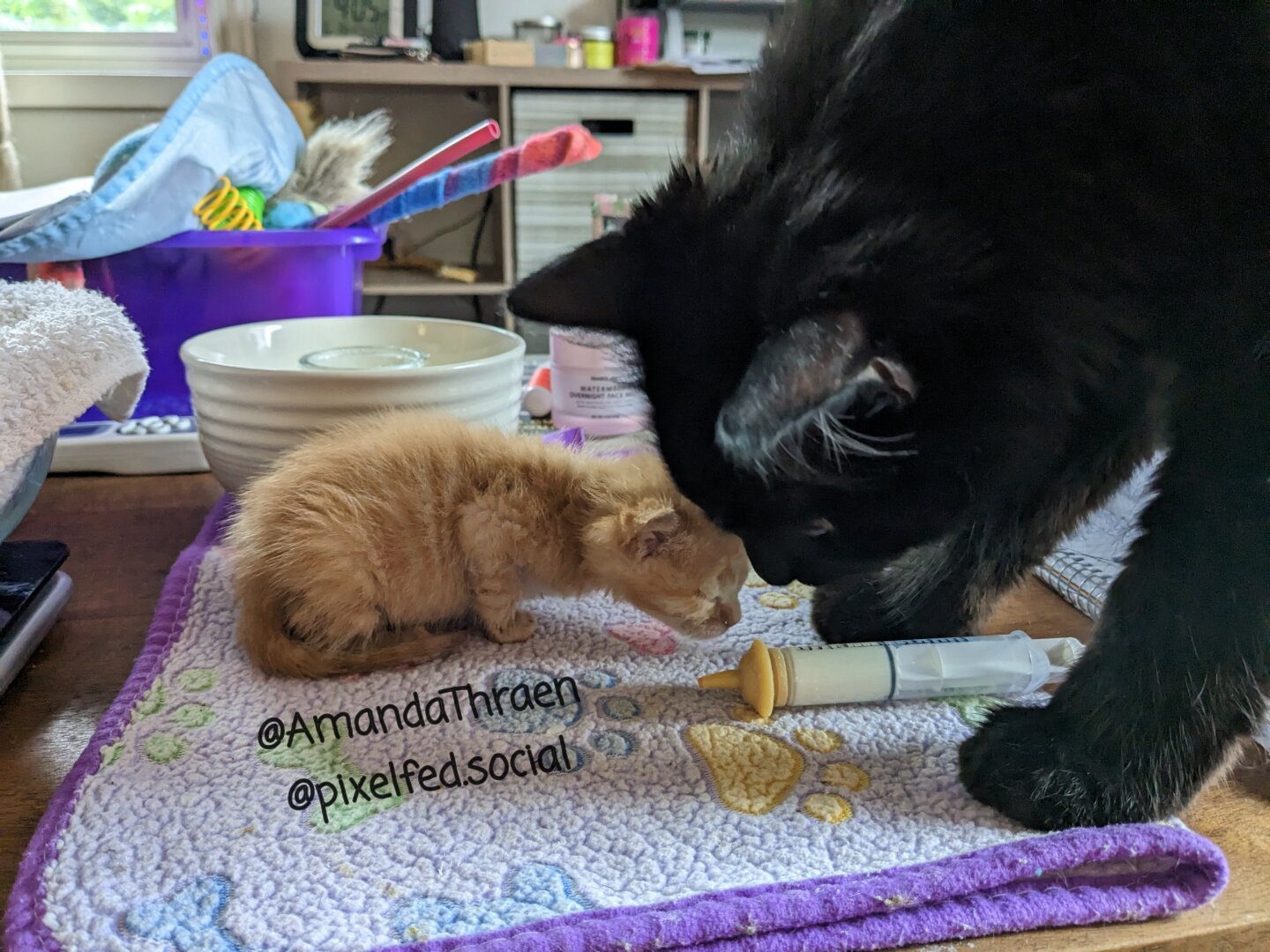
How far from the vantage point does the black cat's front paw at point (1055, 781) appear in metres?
0.42

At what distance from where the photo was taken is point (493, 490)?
61cm

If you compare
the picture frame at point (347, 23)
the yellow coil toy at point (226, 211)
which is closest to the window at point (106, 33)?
the picture frame at point (347, 23)

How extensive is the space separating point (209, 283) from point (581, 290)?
24.0 inches

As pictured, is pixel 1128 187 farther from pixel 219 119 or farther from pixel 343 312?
pixel 219 119

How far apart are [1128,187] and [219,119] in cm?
102

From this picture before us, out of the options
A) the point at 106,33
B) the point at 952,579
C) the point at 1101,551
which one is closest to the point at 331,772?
the point at 952,579

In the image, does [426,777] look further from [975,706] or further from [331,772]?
[975,706]

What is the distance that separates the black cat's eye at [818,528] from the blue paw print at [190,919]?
32 centimetres

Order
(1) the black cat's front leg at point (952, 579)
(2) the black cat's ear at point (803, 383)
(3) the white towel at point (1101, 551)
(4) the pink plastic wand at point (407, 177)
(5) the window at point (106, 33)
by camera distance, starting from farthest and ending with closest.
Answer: (5) the window at point (106, 33), (4) the pink plastic wand at point (407, 177), (1) the black cat's front leg at point (952, 579), (3) the white towel at point (1101, 551), (2) the black cat's ear at point (803, 383)

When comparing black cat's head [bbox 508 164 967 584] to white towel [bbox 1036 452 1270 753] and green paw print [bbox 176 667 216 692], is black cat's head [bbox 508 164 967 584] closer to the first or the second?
white towel [bbox 1036 452 1270 753]

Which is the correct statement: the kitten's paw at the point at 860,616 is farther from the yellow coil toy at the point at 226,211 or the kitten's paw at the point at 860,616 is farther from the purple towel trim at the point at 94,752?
the yellow coil toy at the point at 226,211

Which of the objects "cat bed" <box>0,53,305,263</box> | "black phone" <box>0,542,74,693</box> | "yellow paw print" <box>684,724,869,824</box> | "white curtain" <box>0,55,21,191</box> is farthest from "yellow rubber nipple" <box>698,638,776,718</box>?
"white curtain" <box>0,55,21,191</box>

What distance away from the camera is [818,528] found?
0.47 metres

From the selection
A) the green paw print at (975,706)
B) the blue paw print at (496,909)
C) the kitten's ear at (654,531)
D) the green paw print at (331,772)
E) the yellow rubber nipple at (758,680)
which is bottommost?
Answer: the green paw print at (331,772)
